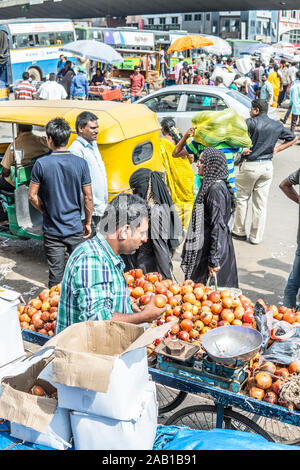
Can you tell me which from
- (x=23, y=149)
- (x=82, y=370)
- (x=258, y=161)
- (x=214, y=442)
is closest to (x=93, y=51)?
(x=23, y=149)

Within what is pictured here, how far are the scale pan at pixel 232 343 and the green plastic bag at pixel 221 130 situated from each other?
128 inches

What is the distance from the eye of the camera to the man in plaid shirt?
2684 millimetres

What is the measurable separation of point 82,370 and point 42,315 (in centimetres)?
190

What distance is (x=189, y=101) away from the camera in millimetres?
11477

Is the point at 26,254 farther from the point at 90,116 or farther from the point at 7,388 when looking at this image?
the point at 7,388

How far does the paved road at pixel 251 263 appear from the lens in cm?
621

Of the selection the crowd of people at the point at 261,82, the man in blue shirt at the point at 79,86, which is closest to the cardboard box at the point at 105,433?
the crowd of people at the point at 261,82

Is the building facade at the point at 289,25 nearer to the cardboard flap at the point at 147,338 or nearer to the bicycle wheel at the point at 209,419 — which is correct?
the bicycle wheel at the point at 209,419

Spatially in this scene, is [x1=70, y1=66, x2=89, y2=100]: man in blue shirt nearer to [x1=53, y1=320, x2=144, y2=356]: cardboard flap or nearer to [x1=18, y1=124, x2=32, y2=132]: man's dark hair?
[x1=18, y1=124, x2=32, y2=132]: man's dark hair

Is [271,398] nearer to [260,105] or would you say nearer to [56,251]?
[56,251]

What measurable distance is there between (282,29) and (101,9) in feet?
131

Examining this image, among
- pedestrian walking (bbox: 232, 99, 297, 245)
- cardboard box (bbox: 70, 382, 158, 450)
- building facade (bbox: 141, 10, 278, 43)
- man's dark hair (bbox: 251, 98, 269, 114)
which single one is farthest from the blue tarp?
building facade (bbox: 141, 10, 278, 43)

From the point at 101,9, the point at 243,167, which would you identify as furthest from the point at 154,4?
the point at 243,167

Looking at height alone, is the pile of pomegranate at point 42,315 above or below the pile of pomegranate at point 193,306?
below
